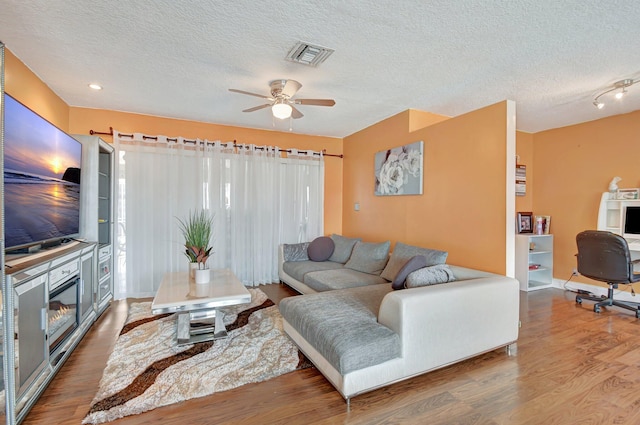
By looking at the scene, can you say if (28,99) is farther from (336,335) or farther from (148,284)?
(336,335)

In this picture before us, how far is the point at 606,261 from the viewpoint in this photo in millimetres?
3533

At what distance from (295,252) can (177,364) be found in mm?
2453

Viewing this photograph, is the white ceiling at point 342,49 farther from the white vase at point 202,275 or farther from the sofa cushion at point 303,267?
the sofa cushion at point 303,267

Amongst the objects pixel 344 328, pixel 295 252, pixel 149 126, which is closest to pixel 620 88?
pixel 344 328

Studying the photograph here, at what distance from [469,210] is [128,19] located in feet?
11.1

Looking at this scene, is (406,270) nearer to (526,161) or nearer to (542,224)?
(542,224)

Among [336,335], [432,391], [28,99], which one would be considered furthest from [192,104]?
[432,391]

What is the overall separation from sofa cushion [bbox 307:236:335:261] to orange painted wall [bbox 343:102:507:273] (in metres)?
0.72

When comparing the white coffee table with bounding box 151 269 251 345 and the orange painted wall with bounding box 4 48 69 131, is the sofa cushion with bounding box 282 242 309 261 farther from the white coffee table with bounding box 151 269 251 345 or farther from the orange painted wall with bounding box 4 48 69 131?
the orange painted wall with bounding box 4 48 69 131

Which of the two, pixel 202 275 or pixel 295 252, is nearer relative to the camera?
pixel 202 275

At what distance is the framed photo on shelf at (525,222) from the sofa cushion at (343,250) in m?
2.72

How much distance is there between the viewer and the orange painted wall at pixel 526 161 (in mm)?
5055

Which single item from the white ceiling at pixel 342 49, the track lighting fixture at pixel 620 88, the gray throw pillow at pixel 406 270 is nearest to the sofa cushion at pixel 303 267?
the gray throw pillow at pixel 406 270

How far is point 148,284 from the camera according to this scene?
4160 millimetres
